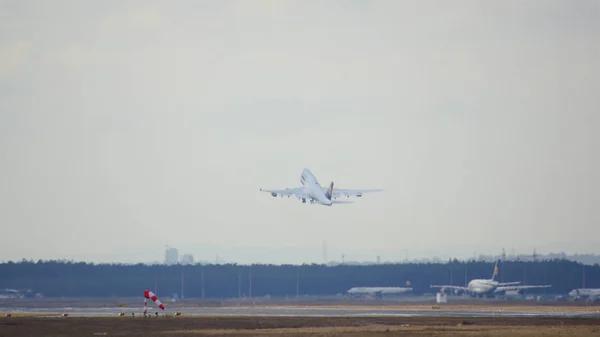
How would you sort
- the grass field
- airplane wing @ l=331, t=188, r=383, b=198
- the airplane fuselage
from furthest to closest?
airplane wing @ l=331, t=188, r=383, b=198, the airplane fuselage, the grass field

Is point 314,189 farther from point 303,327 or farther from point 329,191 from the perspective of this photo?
point 303,327

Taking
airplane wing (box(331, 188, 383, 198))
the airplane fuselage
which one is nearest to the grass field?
the airplane fuselage

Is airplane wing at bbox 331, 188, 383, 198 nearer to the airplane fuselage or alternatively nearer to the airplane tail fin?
the airplane fuselage

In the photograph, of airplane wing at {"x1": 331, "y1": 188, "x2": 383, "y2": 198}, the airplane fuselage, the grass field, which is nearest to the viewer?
the grass field

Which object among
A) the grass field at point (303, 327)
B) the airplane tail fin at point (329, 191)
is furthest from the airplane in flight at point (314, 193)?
the grass field at point (303, 327)

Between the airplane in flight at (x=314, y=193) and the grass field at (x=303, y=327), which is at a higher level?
the airplane in flight at (x=314, y=193)

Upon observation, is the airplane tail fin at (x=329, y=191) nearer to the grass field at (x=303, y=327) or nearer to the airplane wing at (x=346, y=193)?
the airplane wing at (x=346, y=193)

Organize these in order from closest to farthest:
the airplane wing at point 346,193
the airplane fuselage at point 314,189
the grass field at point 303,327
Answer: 1. the grass field at point 303,327
2. the airplane fuselage at point 314,189
3. the airplane wing at point 346,193

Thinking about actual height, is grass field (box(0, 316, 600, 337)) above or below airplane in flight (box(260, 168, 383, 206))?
below

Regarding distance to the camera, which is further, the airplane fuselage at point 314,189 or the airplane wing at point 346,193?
the airplane wing at point 346,193

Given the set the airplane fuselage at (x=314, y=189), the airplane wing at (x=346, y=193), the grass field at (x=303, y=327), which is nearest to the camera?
the grass field at (x=303, y=327)

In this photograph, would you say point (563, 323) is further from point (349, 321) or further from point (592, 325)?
point (349, 321)
